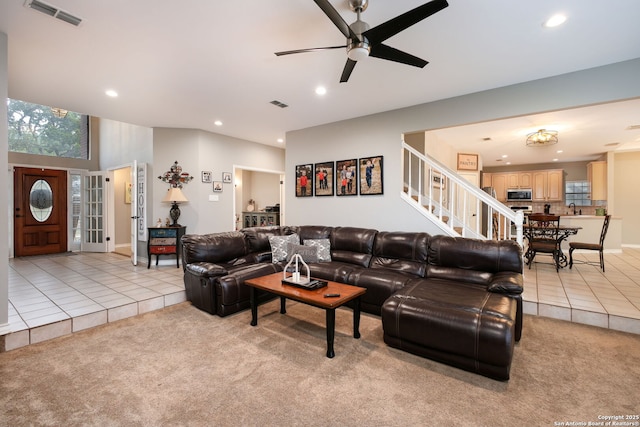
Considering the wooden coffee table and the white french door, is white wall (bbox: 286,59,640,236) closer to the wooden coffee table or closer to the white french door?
the wooden coffee table

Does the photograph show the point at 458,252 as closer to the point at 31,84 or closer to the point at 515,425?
the point at 515,425

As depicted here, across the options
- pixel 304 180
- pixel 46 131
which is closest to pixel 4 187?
pixel 304 180

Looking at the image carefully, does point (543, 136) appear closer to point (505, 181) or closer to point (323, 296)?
point (505, 181)

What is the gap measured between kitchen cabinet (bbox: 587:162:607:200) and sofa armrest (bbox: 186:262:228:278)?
9362 millimetres

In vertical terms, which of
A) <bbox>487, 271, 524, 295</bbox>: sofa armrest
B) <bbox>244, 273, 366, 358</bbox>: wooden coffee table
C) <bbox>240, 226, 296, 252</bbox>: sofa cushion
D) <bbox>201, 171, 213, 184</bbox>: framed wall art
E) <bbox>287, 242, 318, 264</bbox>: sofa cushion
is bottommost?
<bbox>244, 273, 366, 358</bbox>: wooden coffee table

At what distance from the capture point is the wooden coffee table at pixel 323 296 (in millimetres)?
2346

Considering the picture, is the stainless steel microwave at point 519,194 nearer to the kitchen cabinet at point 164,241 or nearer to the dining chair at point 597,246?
the dining chair at point 597,246

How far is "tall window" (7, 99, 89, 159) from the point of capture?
6.25 m

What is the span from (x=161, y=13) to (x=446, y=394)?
3.58 m

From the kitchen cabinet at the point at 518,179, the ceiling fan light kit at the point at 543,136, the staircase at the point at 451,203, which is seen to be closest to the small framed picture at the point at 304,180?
the staircase at the point at 451,203

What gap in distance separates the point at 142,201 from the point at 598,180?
36.1ft

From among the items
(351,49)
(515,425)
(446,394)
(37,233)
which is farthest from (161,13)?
(37,233)

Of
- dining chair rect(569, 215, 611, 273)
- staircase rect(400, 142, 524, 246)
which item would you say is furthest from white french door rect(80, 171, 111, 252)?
dining chair rect(569, 215, 611, 273)

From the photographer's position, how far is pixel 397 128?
4555 mm
